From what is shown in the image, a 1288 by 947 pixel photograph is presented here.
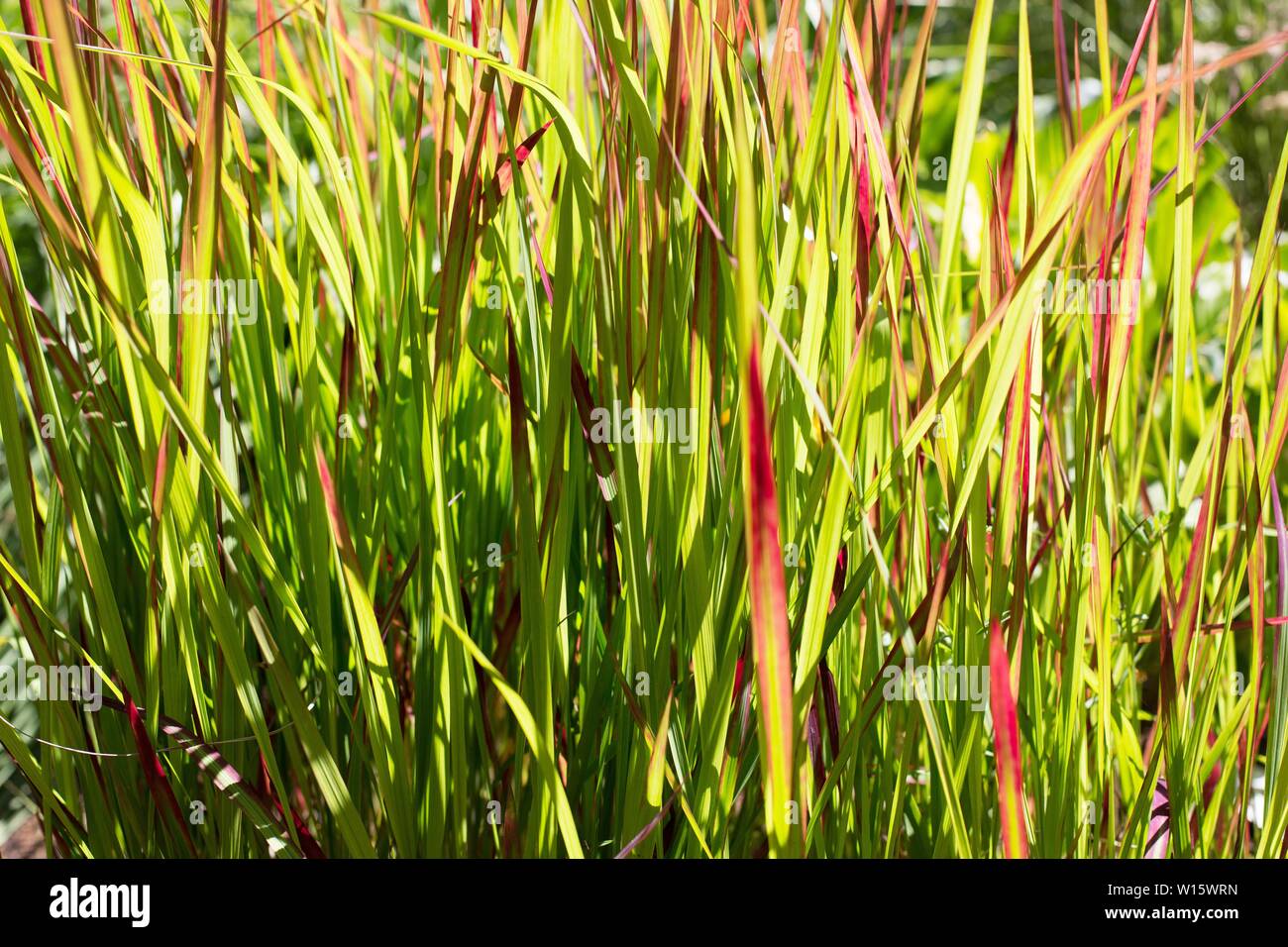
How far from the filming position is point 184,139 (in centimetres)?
57

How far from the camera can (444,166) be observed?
52 cm

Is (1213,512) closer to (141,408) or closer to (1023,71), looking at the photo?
(1023,71)

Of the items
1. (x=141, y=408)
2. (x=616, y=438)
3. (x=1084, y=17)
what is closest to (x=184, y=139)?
(x=141, y=408)

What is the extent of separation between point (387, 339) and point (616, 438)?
0.68 feet

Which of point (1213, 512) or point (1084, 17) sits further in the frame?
point (1084, 17)

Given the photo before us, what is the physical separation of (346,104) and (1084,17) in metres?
2.58

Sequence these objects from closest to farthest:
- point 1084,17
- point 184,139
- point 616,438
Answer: point 616,438 < point 184,139 < point 1084,17

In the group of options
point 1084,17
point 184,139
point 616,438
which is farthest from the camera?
point 1084,17
